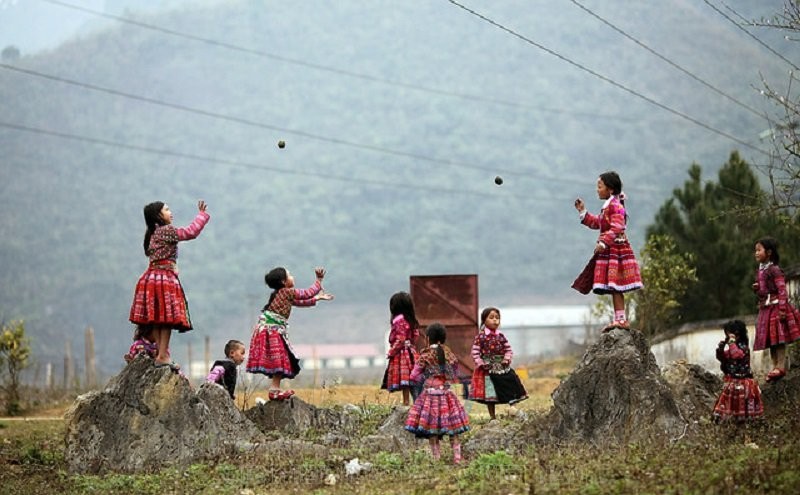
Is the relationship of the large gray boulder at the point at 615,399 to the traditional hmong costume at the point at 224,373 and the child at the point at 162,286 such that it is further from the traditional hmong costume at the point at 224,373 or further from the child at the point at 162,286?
the traditional hmong costume at the point at 224,373

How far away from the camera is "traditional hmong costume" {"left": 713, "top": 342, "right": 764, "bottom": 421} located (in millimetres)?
14391

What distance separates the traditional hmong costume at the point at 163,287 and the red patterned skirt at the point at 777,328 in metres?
7.99

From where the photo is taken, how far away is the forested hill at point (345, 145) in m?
126

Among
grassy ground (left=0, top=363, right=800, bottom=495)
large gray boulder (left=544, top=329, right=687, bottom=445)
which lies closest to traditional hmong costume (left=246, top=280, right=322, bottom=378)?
grassy ground (left=0, top=363, right=800, bottom=495)

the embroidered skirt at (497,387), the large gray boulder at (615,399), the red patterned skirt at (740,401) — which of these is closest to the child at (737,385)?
the red patterned skirt at (740,401)

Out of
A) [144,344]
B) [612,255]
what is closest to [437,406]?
[612,255]

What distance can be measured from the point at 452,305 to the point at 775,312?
8.71 m

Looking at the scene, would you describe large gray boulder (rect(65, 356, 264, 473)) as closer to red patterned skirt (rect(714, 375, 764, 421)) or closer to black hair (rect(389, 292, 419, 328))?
black hair (rect(389, 292, 419, 328))

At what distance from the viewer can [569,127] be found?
159 m

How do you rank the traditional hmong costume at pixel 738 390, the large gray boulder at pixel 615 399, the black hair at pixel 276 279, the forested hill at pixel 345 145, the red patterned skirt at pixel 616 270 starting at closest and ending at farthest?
the large gray boulder at pixel 615 399 → the red patterned skirt at pixel 616 270 → the traditional hmong costume at pixel 738 390 → the black hair at pixel 276 279 → the forested hill at pixel 345 145

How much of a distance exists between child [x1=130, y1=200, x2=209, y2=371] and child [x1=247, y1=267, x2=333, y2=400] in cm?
156

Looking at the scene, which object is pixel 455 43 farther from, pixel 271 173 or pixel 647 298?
pixel 647 298

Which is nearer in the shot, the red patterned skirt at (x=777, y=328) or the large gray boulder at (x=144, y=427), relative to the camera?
the large gray boulder at (x=144, y=427)

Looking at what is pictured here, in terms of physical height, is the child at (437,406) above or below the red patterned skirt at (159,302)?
below
